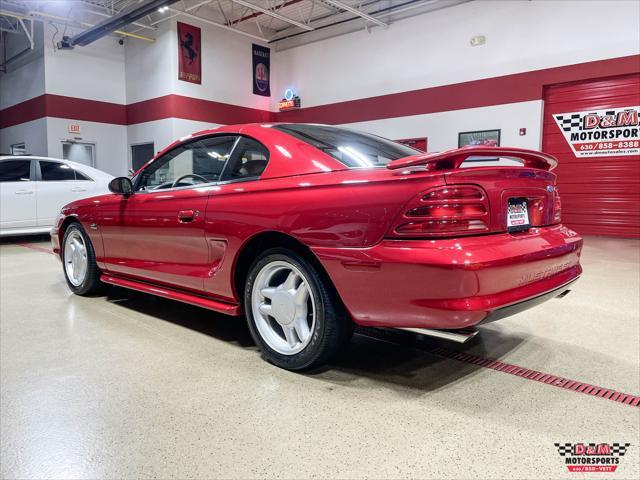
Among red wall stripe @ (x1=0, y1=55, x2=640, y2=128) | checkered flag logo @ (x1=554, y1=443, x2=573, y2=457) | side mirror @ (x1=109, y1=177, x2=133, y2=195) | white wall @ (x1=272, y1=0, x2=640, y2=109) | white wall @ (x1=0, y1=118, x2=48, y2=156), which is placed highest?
white wall @ (x1=272, y1=0, x2=640, y2=109)

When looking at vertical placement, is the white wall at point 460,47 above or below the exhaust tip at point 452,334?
above

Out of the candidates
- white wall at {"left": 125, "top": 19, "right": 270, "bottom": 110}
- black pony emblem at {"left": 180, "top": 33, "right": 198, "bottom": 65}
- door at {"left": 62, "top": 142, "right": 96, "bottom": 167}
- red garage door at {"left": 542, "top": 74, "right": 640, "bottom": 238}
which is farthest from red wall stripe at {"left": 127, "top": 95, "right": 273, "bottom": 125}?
red garage door at {"left": 542, "top": 74, "right": 640, "bottom": 238}

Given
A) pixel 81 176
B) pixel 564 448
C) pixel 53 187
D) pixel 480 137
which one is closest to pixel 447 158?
pixel 564 448

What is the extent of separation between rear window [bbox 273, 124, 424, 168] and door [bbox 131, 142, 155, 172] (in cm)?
1098

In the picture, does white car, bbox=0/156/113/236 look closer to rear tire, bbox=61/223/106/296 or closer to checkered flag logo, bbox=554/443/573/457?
rear tire, bbox=61/223/106/296

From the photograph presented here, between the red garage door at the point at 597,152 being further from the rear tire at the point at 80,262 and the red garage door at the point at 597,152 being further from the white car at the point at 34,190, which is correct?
the white car at the point at 34,190

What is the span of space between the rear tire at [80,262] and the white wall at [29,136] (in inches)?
382

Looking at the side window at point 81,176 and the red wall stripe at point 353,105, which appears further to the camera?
the red wall stripe at point 353,105

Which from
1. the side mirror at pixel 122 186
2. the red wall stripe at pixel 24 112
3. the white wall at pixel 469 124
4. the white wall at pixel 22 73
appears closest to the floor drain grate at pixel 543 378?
the side mirror at pixel 122 186

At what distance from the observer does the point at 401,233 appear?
5.57ft

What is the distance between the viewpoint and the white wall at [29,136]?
38.7ft

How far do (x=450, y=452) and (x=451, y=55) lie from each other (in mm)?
10408

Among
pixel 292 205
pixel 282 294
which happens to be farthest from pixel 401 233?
pixel 282 294

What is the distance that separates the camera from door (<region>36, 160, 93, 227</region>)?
693 centimetres
